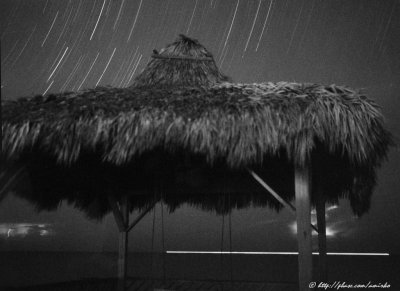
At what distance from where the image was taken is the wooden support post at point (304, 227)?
330cm

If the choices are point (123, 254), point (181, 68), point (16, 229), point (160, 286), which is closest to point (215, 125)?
point (181, 68)

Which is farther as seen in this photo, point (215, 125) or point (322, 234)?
point (322, 234)

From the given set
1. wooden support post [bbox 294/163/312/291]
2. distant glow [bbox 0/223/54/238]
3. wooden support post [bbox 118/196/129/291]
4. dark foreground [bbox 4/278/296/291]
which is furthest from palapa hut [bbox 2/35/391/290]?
distant glow [bbox 0/223/54/238]

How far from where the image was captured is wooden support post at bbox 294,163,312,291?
3303 mm

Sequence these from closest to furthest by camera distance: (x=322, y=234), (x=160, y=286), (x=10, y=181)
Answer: (x=10, y=181)
(x=322, y=234)
(x=160, y=286)

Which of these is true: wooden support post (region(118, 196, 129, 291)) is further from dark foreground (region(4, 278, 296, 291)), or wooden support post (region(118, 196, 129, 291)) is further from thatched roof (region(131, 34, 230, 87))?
thatched roof (region(131, 34, 230, 87))

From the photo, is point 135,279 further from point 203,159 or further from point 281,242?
point 281,242

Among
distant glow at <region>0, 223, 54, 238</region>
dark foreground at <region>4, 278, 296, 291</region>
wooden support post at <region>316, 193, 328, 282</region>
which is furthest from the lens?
distant glow at <region>0, 223, 54, 238</region>

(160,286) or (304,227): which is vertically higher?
(304,227)

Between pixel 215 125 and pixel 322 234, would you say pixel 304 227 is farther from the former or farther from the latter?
pixel 322 234

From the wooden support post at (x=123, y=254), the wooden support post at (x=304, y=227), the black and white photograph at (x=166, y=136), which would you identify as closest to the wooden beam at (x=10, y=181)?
the black and white photograph at (x=166, y=136)

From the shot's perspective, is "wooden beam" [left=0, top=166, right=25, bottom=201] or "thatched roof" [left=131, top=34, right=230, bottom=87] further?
"thatched roof" [left=131, top=34, right=230, bottom=87]

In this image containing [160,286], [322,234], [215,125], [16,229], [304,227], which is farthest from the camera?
[16,229]

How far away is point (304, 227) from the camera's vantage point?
11.0ft
